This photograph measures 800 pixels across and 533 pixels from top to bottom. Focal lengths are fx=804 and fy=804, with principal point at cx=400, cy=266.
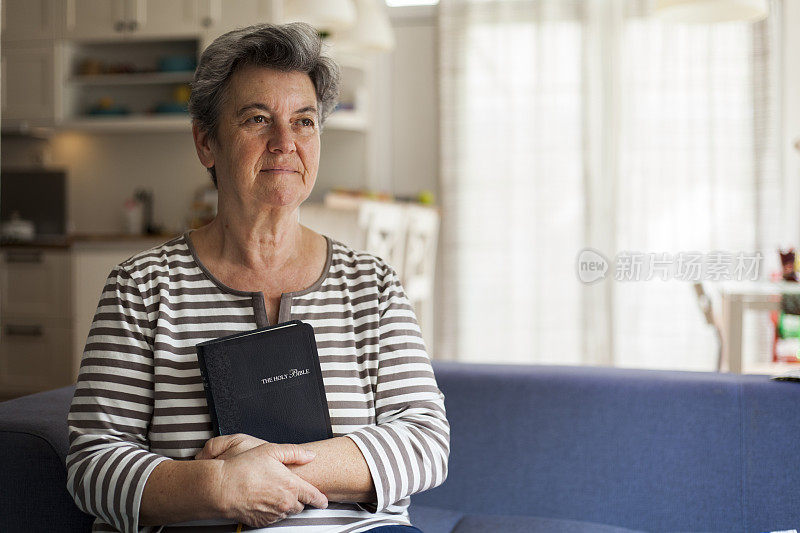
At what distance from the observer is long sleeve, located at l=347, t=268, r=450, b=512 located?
1.23 metres

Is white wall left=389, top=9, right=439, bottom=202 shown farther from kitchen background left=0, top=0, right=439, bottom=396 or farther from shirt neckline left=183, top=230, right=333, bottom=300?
shirt neckline left=183, top=230, right=333, bottom=300

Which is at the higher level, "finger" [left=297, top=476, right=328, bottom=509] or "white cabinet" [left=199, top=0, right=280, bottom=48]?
"white cabinet" [left=199, top=0, right=280, bottom=48]

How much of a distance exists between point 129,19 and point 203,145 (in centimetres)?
392

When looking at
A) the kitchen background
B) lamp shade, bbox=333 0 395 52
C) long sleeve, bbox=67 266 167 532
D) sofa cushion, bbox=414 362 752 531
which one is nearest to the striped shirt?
long sleeve, bbox=67 266 167 532

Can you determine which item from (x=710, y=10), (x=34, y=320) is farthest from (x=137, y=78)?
(x=710, y=10)

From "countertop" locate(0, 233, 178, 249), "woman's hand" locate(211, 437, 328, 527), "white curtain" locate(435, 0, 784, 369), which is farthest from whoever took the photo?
"white curtain" locate(435, 0, 784, 369)

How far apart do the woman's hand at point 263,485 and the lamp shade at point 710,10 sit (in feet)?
9.50

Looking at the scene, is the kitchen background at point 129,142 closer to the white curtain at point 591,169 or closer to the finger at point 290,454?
the white curtain at point 591,169

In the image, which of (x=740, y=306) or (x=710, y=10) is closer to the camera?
(x=740, y=306)

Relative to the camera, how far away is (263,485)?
1.12m

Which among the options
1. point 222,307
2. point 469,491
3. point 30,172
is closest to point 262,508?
point 222,307

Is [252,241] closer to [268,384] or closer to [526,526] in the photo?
[268,384]

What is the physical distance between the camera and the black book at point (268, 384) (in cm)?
119

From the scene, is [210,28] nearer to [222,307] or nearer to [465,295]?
[465,295]
